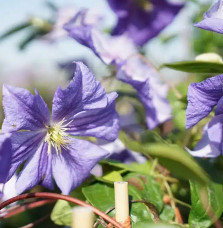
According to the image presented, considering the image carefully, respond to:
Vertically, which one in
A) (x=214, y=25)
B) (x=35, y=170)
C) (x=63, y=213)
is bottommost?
(x=63, y=213)

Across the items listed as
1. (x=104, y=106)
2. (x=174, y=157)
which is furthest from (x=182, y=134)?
(x=174, y=157)

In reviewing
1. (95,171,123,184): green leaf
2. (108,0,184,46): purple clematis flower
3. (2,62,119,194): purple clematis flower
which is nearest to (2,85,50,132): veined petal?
(2,62,119,194): purple clematis flower

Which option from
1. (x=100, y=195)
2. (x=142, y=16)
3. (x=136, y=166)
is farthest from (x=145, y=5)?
(x=100, y=195)

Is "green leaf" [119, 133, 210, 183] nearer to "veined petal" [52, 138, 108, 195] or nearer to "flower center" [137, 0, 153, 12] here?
"veined petal" [52, 138, 108, 195]

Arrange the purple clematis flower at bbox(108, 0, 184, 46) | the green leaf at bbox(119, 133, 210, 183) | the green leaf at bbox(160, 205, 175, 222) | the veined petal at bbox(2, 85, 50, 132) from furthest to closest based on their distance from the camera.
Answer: the purple clematis flower at bbox(108, 0, 184, 46) < the green leaf at bbox(160, 205, 175, 222) < the veined petal at bbox(2, 85, 50, 132) < the green leaf at bbox(119, 133, 210, 183)

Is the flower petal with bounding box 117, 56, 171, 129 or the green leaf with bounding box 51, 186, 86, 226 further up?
the flower petal with bounding box 117, 56, 171, 129

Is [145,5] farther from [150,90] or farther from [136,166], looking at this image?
[136,166]

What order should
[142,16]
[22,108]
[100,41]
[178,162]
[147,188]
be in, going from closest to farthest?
1. [178,162]
2. [22,108]
3. [147,188]
4. [100,41]
5. [142,16]
